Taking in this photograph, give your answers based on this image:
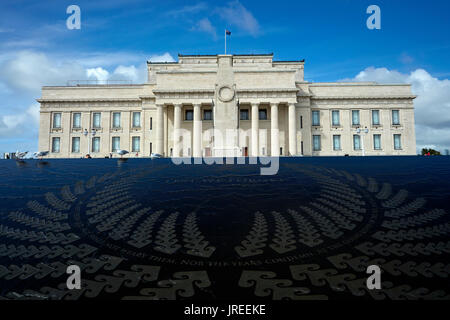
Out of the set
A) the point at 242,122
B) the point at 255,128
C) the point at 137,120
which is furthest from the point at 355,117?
the point at 137,120

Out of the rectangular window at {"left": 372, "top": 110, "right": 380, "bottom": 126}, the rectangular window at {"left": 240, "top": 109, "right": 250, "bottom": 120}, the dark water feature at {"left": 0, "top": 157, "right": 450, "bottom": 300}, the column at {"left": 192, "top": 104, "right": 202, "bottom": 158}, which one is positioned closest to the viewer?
the dark water feature at {"left": 0, "top": 157, "right": 450, "bottom": 300}

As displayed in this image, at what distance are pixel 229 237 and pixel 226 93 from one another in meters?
24.7

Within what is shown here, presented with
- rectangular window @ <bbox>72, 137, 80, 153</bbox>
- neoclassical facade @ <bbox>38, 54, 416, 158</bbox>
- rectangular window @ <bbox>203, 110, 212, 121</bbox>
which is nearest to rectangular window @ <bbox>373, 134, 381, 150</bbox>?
neoclassical facade @ <bbox>38, 54, 416, 158</bbox>

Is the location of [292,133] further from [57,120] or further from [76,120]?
[57,120]

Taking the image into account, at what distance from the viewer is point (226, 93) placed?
27062mm

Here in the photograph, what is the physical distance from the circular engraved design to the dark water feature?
2150cm

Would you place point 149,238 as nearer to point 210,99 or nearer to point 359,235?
point 359,235

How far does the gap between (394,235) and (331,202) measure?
4.41ft

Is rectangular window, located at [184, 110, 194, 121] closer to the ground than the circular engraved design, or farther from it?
farther from it

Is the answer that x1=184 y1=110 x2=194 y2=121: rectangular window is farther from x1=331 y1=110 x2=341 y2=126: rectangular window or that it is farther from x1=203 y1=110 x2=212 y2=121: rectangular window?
x1=331 y1=110 x2=341 y2=126: rectangular window

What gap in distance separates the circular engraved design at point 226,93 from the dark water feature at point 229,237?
21.5m

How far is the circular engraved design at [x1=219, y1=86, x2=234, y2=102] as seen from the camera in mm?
26656

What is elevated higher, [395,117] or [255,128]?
[395,117]
